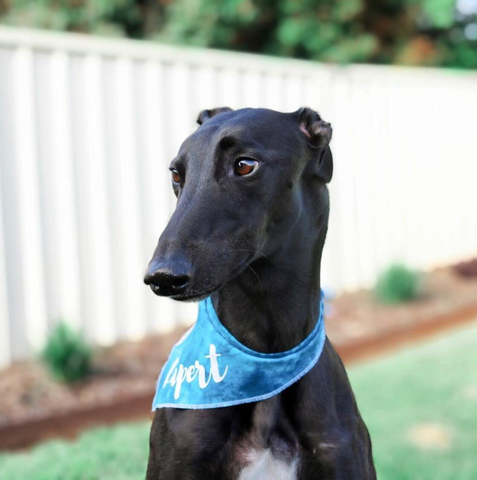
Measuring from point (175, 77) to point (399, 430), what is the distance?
3.62 meters

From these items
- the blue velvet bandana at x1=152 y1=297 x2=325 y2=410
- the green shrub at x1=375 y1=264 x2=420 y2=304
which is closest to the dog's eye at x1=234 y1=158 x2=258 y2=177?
the blue velvet bandana at x1=152 y1=297 x2=325 y2=410

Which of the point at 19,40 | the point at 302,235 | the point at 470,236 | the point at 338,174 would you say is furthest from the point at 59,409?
the point at 470,236

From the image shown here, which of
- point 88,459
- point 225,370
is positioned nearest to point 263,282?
point 225,370

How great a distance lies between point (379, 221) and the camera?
8.55m

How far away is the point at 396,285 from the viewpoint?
24.7 feet

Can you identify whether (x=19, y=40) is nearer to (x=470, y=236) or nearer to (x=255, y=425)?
(x=255, y=425)

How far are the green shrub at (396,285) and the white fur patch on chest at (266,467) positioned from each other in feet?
18.8

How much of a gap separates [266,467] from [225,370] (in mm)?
301

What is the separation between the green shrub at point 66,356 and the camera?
16.1ft

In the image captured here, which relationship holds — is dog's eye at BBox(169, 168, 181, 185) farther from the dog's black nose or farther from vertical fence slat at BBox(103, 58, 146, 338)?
vertical fence slat at BBox(103, 58, 146, 338)

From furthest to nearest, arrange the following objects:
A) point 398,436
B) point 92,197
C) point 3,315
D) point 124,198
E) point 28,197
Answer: point 124,198 → point 92,197 → point 28,197 → point 3,315 → point 398,436

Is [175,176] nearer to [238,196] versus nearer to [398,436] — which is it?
[238,196]

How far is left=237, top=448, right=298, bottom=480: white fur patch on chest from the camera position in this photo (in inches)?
76.6

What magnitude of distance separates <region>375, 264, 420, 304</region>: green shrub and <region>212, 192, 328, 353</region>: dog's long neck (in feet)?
18.3
